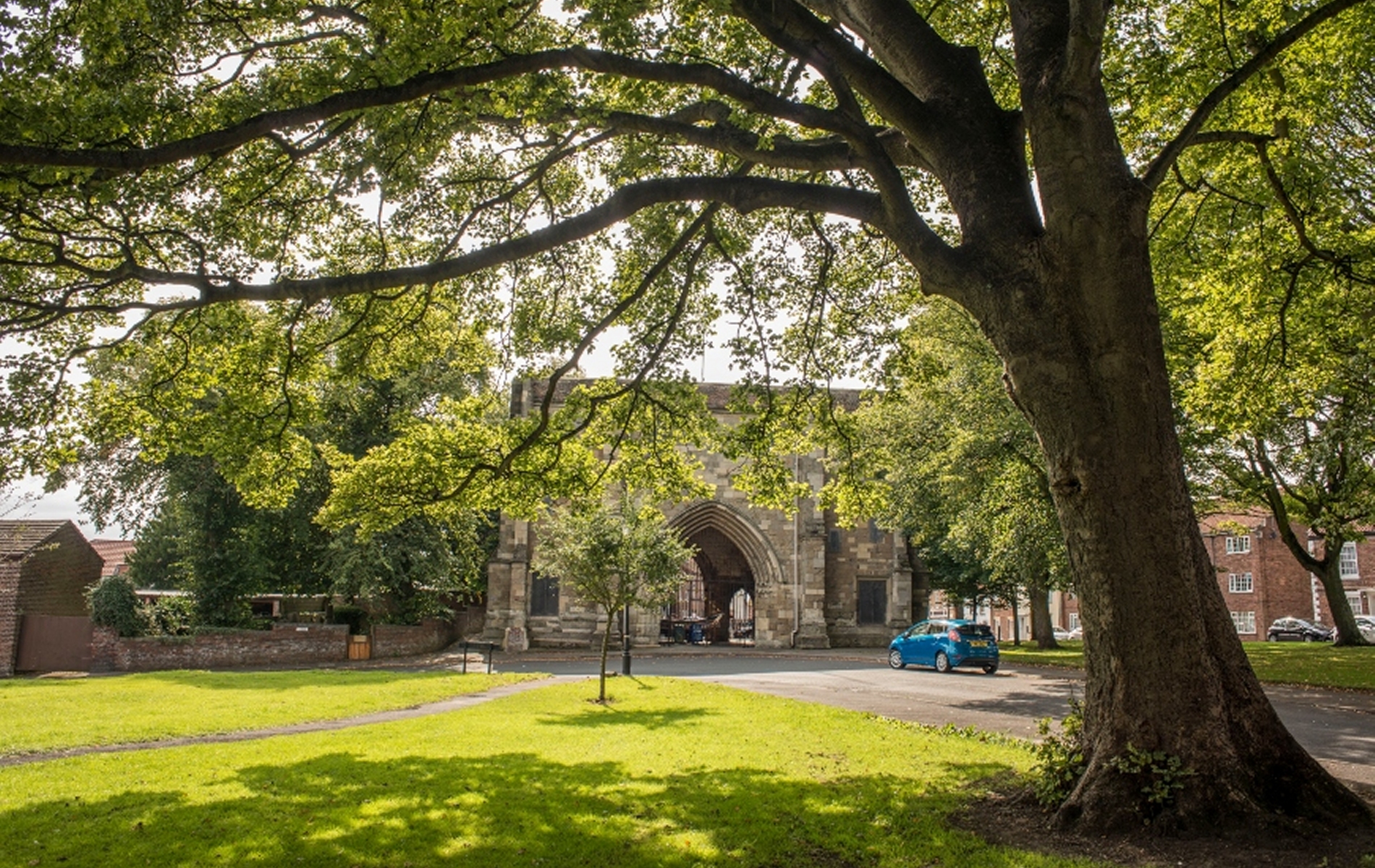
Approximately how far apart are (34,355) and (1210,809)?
446 inches

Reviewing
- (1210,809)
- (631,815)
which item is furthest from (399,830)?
(1210,809)

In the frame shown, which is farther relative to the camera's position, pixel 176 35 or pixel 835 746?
pixel 835 746

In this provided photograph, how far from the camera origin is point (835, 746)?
10773 millimetres

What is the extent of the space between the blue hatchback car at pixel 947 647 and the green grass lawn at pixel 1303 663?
2.49 m

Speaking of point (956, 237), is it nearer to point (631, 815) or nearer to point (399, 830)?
point (631, 815)

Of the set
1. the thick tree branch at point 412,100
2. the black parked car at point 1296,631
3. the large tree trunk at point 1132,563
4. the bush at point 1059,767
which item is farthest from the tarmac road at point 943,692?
the black parked car at point 1296,631

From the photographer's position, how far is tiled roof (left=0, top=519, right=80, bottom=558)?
25.4 m

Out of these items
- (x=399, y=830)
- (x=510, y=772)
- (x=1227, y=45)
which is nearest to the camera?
(x=399, y=830)

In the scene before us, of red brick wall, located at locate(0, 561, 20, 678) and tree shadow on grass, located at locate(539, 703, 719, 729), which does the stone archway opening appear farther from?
tree shadow on grass, located at locate(539, 703, 719, 729)

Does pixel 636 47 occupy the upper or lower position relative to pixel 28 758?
upper

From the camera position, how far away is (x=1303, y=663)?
74.3 feet


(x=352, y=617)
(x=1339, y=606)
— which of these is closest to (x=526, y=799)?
(x=352, y=617)

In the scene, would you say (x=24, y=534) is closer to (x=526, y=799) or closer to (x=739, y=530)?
(x=739, y=530)

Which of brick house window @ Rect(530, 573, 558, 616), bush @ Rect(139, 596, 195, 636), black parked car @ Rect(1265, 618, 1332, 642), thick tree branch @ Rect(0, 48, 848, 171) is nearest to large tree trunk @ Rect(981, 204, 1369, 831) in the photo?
thick tree branch @ Rect(0, 48, 848, 171)
